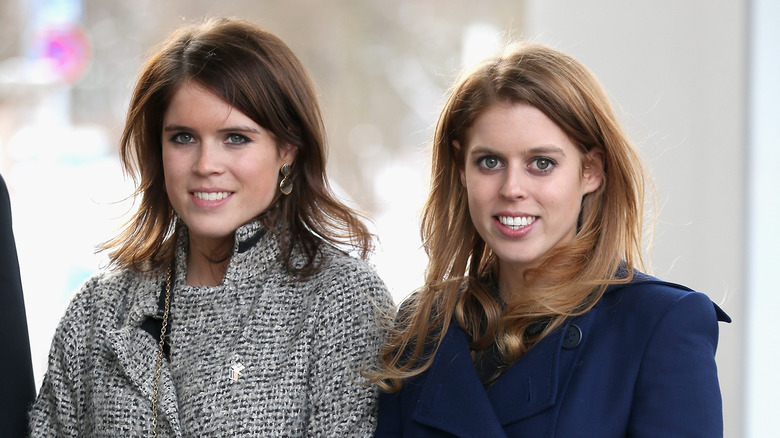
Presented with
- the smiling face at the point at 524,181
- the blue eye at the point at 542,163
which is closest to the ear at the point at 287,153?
the smiling face at the point at 524,181

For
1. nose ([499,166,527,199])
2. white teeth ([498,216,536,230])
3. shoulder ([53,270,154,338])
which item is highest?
nose ([499,166,527,199])

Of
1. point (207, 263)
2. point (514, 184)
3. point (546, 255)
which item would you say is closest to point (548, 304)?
point (546, 255)

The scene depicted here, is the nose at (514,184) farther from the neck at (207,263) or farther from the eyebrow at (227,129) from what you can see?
the neck at (207,263)

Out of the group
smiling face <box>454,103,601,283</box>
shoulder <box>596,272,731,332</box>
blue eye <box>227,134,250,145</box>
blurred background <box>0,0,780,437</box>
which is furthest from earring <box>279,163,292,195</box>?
shoulder <box>596,272,731,332</box>

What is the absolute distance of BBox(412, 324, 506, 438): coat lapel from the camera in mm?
1673

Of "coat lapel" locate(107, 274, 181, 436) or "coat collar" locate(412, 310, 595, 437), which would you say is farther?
"coat lapel" locate(107, 274, 181, 436)

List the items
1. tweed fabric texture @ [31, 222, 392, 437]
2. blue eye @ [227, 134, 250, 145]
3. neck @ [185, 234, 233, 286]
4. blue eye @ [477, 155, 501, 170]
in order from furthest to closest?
1. neck @ [185, 234, 233, 286]
2. blue eye @ [227, 134, 250, 145]
3. tweed fabric texture @ [31, 222, 392, 437]
4. blue eye @ [477, 155, 501, 170]

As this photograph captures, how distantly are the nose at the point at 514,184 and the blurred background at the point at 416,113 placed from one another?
39 cm

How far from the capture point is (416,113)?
22.0 feet

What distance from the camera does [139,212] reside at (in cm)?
222

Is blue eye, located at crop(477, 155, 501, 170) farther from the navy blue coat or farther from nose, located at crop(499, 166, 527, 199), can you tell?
the navy blue coat

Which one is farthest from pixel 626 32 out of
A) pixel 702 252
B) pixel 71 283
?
pixel 71 283

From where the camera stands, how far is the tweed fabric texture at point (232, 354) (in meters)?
1.86

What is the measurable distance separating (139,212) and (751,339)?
1459 mm
